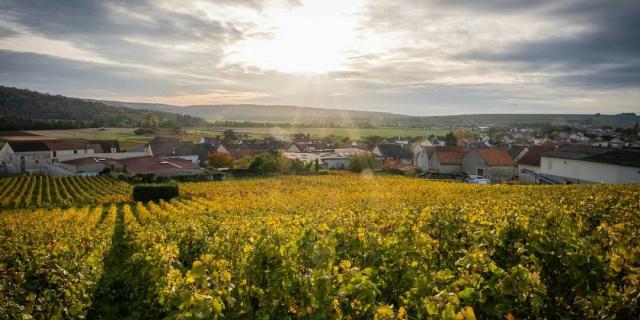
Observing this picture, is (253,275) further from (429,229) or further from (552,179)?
(552,179)

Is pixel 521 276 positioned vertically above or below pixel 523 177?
above

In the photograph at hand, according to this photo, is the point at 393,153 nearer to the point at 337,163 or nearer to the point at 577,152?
the point at 337,163

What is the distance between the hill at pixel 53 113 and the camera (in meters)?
127

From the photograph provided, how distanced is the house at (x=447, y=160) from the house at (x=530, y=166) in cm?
879

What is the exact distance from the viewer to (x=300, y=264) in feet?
21.3

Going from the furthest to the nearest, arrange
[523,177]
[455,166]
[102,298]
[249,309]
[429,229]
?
[455,166], [523,177], [102,298], [429,229], [249,309]

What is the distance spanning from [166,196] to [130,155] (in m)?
49.1

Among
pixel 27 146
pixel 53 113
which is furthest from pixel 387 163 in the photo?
A: pixel 53 113

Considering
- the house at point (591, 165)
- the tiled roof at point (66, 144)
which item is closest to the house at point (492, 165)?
the house at point (591, 165)

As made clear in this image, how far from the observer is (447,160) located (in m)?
64.5

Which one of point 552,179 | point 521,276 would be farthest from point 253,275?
point 552,179

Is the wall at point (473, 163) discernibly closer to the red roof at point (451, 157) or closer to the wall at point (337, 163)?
the red roof at point (451, 157)

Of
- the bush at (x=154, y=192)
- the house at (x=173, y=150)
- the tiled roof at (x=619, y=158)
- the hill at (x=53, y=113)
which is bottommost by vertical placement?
the bush at (x=154, y=192)

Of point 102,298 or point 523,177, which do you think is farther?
point 523,177
